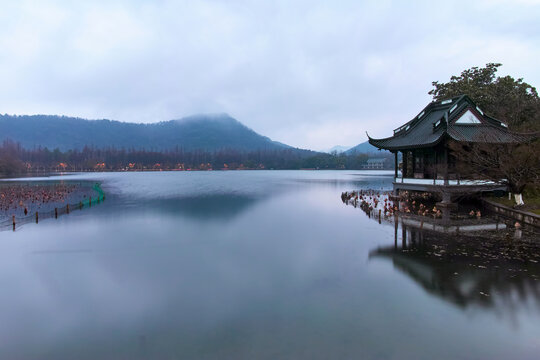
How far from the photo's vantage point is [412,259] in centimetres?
1238

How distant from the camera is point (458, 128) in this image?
23.8 m

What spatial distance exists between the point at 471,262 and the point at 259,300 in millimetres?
7667

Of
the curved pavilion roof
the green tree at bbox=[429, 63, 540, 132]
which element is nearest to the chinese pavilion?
the curved pavilion roof

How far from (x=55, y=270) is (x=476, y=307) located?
533 inches

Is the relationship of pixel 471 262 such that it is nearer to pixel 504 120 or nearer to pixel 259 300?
pixel 259 300

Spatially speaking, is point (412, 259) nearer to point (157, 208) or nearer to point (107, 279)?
point (107, 279)

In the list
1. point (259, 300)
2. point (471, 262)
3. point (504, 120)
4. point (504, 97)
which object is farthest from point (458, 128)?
point (259, 300)

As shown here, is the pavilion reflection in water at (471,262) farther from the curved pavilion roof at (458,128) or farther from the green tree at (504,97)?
the green tree at (504,97)

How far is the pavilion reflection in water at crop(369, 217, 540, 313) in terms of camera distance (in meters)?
8.93

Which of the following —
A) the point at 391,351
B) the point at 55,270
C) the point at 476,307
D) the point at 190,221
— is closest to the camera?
the point at 391,351

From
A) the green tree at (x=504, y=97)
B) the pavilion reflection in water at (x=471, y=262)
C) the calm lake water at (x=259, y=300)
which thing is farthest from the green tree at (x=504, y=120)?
the calm lake water at (x=259, y=300)

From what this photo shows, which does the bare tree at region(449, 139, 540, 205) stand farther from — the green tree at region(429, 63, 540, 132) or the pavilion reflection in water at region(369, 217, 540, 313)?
the green tree at region(429, 63, 540, 132)

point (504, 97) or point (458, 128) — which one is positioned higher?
point (504, 97)

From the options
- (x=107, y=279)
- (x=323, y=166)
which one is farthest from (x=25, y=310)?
(x=323, y=166)
